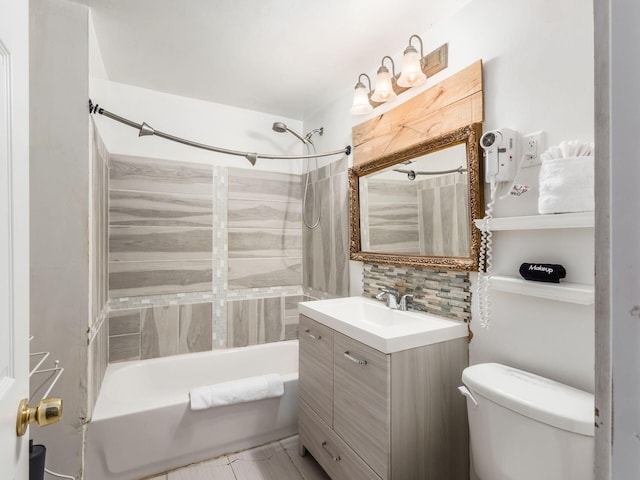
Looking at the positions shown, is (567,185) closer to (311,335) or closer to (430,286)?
(430,286)

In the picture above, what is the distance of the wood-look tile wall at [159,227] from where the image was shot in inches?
92.7

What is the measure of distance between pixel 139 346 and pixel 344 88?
2.41 m

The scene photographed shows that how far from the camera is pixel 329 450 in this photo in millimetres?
1622

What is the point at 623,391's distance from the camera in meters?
0.30

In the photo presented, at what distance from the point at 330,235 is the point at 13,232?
2048 mm

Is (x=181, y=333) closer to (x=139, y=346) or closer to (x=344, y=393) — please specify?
(x=139, y=346)

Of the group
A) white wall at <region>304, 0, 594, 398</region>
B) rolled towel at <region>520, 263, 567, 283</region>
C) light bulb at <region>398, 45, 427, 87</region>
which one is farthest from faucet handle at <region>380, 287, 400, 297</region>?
light bulb at <region>398, 45, 427, 87</region>

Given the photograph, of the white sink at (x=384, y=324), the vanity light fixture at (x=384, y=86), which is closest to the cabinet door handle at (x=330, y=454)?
the white sink at (x=384, y=324)

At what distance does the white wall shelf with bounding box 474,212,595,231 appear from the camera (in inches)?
40.5

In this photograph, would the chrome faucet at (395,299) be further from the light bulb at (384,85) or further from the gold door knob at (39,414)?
the gold door knob at (39,414)

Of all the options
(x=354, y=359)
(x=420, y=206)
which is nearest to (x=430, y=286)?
(x=420, y=206)

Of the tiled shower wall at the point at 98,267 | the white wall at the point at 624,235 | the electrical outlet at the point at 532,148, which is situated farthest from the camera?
the tiled shower wall at the point at 98,267

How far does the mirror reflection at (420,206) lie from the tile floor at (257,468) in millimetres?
1322

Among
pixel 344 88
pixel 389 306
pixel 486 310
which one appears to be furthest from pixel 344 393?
pixel 344 88
